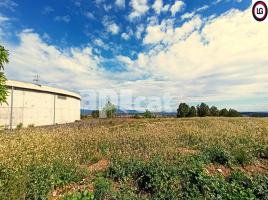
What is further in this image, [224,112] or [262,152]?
[224,112]

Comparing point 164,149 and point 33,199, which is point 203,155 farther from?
point 33,199

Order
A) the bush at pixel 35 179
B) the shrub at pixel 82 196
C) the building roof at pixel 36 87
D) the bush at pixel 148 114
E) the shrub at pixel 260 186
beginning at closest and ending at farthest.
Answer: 1. the bush at pixel 35 179
2. the shrub at pixel 82 196
3. the shrub at pixel 260 186
4. the building roof at pixel 36 87
5. the bush at pixel 148 114

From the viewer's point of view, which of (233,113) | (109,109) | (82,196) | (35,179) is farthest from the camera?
(109,109)

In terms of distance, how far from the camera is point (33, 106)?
36.6 meters

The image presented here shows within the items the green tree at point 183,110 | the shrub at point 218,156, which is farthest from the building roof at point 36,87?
the green tree at point 183,110

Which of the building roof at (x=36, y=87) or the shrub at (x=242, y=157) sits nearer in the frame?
the shrub at (x=242, y=157)

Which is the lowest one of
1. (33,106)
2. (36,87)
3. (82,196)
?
(82,196)

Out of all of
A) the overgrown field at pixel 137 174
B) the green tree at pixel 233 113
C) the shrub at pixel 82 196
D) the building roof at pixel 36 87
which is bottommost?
the shrub at pixel 82 196

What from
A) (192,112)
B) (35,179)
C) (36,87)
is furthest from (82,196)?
(192,112)

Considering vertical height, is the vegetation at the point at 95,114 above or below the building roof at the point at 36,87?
below

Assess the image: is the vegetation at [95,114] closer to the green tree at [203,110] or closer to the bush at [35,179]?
the green tree at [203,110]

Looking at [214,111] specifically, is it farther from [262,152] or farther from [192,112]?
[262,152]

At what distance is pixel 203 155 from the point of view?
662 cm

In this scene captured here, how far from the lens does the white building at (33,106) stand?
101ft
